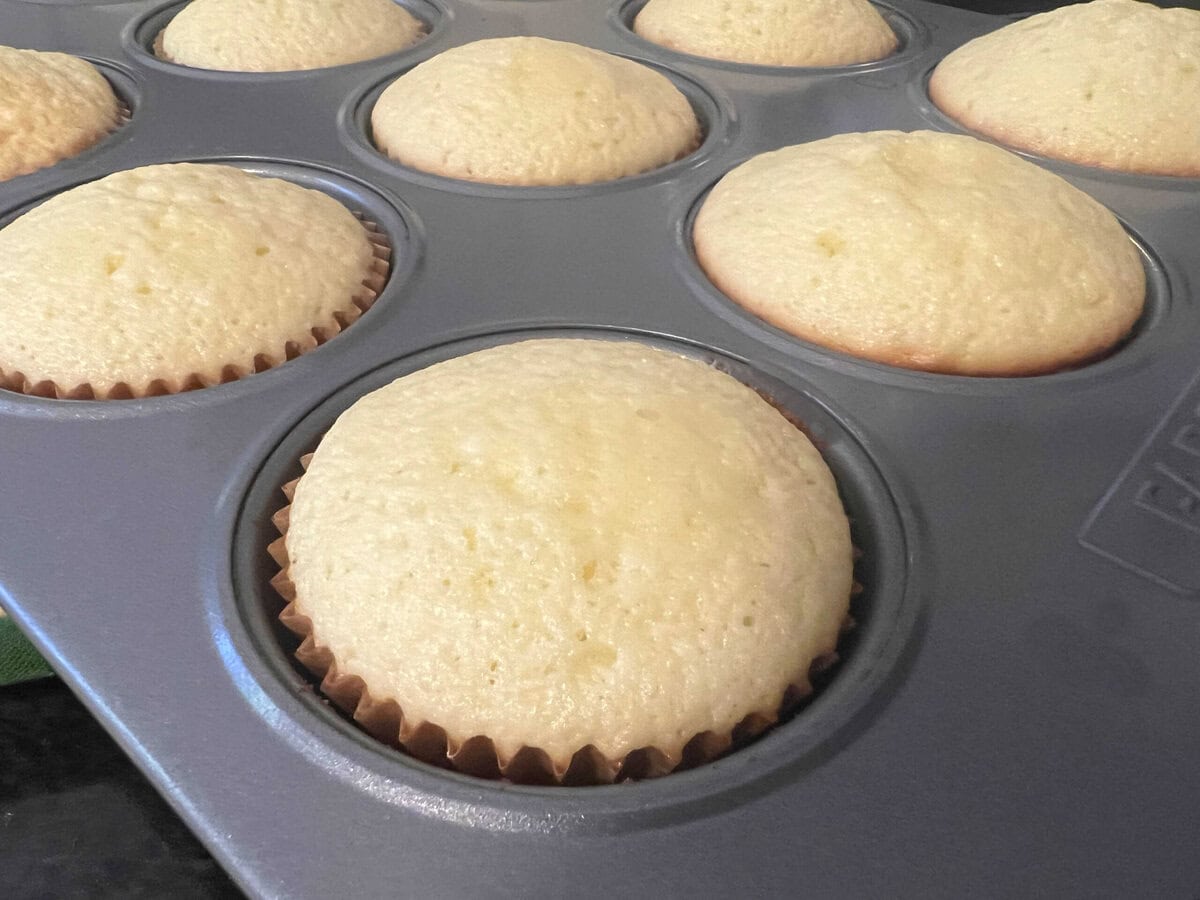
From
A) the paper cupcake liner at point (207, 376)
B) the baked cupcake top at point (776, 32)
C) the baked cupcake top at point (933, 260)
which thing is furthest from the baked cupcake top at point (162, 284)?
the baked cupcake top at point (776, 32)

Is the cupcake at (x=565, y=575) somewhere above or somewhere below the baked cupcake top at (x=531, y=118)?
below

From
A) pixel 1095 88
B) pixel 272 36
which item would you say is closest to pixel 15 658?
pixel 272 36

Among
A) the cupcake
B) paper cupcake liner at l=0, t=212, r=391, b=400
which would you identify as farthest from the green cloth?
the cupcake

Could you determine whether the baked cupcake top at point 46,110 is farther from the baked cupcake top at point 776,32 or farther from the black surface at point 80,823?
the baked cupcake top at point 776,32

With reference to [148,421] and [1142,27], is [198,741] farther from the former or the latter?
[1142,27]

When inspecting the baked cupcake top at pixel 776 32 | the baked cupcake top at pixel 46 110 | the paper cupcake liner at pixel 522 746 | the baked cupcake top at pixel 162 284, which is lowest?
the paper cupcake liner at pixel 522 746
